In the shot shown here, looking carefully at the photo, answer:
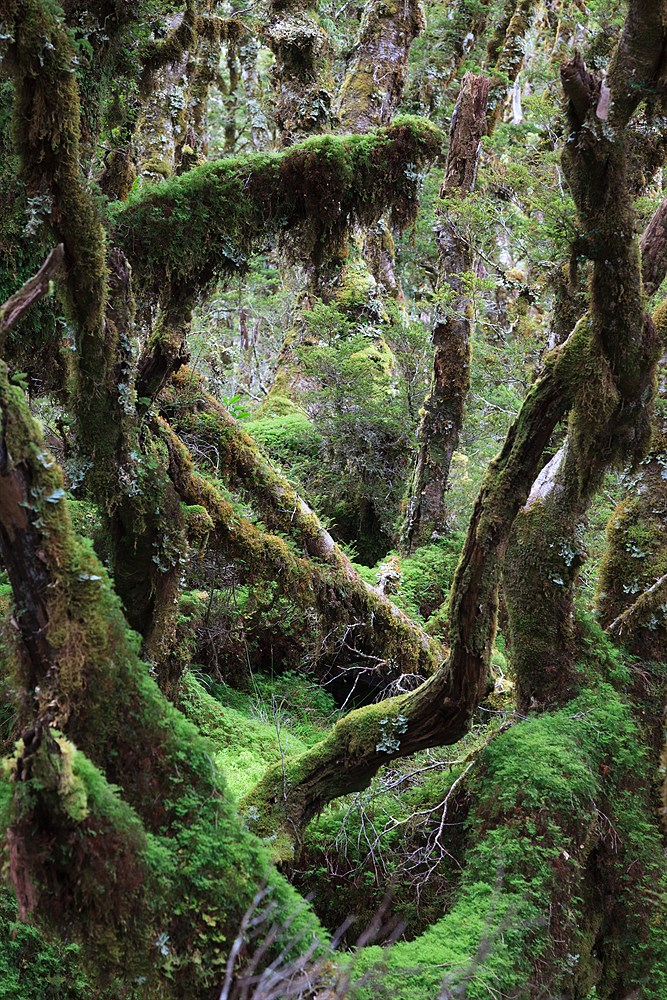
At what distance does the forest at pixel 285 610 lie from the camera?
3.36 meters

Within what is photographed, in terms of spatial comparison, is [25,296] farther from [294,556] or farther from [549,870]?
[549,870]

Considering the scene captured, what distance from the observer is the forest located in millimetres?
3361

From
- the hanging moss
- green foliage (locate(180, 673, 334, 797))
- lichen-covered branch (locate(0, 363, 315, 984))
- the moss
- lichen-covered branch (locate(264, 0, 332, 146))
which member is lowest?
the moss

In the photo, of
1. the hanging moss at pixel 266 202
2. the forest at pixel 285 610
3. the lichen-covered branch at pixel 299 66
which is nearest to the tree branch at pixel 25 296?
the forest at pixel 285 610

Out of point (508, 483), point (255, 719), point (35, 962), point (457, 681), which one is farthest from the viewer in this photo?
point (255, 719)

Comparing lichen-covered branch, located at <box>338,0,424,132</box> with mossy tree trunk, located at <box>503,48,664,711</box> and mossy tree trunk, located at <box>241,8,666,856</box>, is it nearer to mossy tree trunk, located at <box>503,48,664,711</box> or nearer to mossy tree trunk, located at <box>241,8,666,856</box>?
mossy tree trunk, located at <box>503,48,664,711</box>

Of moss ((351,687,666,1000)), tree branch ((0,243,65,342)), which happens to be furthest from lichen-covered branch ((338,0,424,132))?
tree branch ((0,243,65,342))

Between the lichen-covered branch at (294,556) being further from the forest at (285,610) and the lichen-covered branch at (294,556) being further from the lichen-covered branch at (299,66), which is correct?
the lichen-covered branch at (299,66)

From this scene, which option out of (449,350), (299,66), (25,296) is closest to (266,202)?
(25,296)

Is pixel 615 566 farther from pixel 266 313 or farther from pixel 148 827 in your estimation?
pixel 266 313

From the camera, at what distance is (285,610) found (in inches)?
350

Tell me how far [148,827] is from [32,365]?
9.38 ft

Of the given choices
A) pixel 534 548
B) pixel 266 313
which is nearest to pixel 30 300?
pixel 534 548

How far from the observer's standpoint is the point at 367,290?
12.4m
